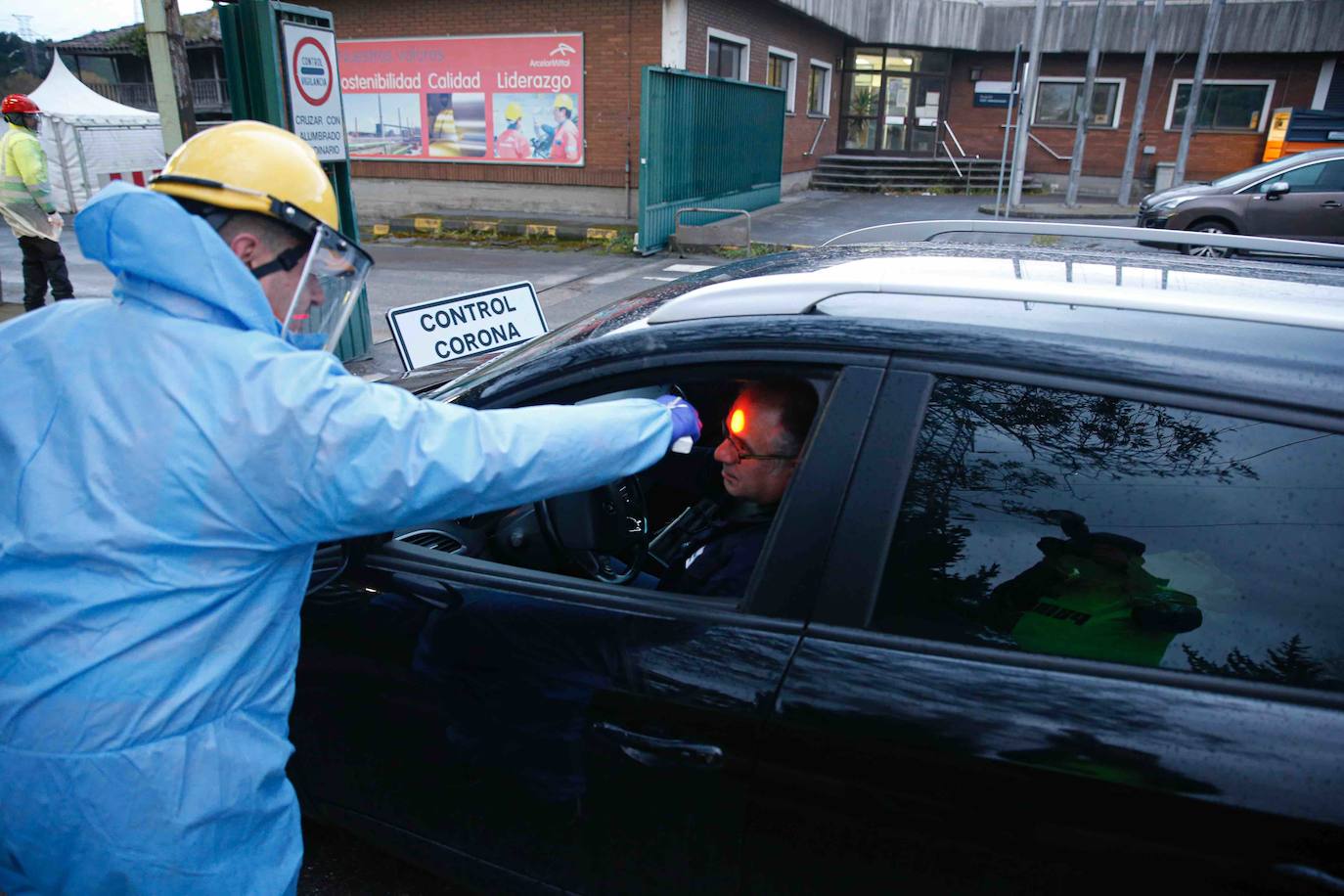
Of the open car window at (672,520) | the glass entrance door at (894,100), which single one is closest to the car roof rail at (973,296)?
the open car window at (672,520)

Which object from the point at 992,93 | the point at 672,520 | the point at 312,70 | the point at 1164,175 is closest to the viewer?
the point at 672,520

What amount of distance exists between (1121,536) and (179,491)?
59.6 inches

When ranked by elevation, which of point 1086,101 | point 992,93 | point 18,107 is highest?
point 992,93

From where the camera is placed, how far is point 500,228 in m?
16.2

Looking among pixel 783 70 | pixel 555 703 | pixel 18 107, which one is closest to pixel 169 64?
pixel 18 107

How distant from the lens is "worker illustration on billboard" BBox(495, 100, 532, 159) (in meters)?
16.2

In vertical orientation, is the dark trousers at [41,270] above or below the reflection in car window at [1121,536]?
below

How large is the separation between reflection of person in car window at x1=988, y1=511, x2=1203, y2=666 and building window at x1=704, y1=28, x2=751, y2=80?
54.0 feet

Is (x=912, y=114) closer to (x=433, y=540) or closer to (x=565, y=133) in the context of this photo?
(x=565, y=133)

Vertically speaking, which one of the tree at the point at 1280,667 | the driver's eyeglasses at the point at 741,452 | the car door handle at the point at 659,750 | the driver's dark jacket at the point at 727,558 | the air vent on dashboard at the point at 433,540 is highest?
the driver's eyeglasses at the point at 741,452

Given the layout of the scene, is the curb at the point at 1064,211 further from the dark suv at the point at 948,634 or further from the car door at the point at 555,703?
the car door at the point at 555,703

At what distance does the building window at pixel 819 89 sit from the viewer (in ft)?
75.6

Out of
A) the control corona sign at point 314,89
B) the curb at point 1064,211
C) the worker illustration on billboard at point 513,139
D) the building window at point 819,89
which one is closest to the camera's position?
the control corona sign at point 314,89

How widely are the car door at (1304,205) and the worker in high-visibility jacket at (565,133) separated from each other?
10722 millimetres
